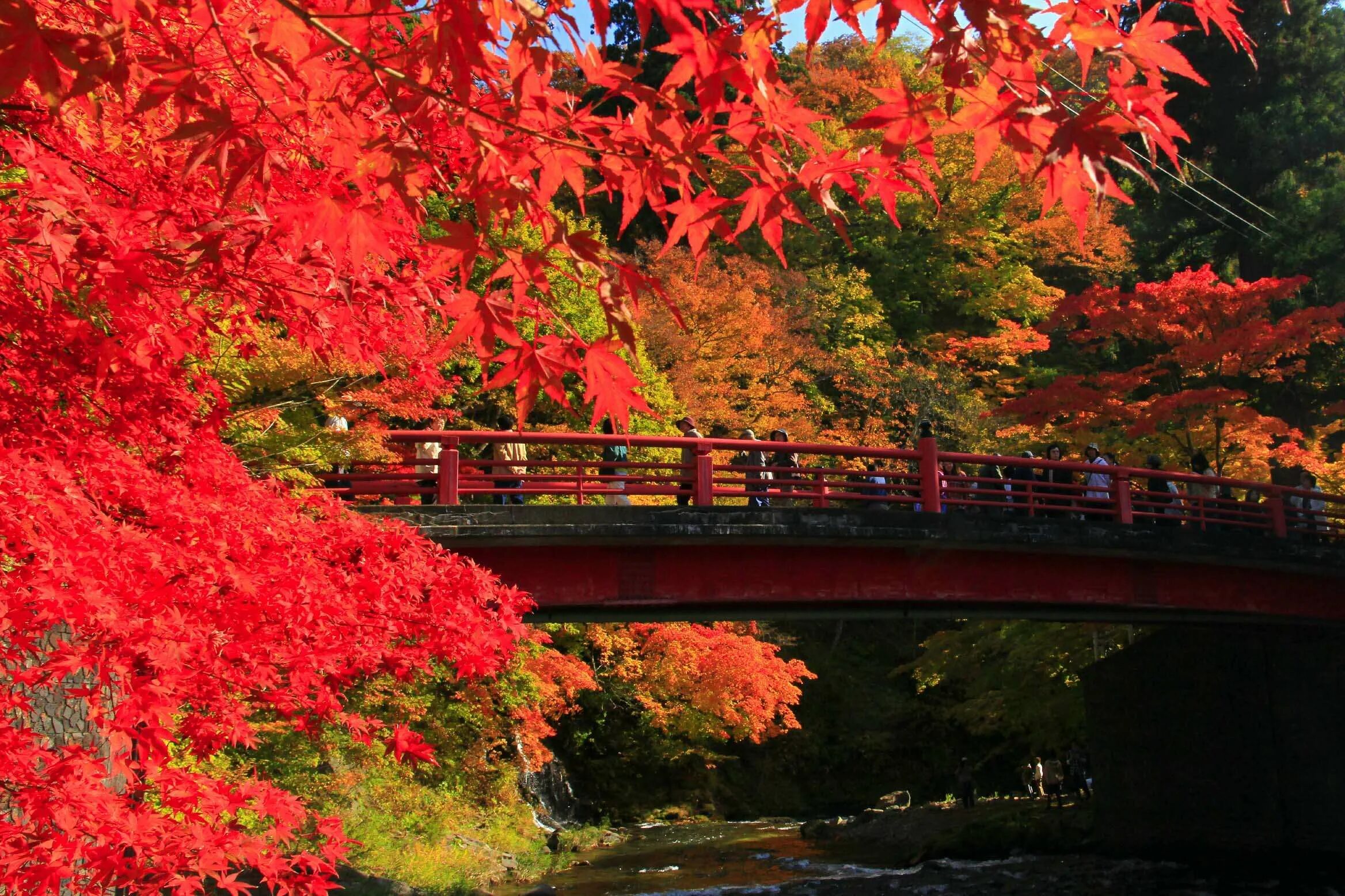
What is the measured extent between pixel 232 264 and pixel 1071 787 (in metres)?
26.0

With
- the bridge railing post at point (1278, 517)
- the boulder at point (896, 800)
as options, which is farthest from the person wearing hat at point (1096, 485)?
the boulder at point (896, 800)

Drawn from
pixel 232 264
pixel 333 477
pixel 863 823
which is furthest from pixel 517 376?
pixel 863 823

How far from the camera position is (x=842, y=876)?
21.1 metres

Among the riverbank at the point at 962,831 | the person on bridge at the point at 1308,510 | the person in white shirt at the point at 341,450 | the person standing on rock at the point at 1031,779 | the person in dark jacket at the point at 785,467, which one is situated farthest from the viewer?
the person standing on rock at the point at 1031,779

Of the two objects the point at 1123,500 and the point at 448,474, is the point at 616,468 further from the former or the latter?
the point at 1123,500

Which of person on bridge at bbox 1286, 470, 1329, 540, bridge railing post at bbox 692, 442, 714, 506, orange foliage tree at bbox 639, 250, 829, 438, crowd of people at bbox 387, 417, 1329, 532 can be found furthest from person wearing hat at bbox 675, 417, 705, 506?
orange foliage tree at bbox 639, 250, 829, 438

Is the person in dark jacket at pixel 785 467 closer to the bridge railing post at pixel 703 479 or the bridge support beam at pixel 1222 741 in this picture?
the bridge railing post at pixel 703 479

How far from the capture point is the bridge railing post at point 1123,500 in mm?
15023

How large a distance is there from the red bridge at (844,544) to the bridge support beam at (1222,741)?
1632 mm

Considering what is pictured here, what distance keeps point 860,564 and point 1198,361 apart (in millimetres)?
10189

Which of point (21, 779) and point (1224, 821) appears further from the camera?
point (1224, 821)

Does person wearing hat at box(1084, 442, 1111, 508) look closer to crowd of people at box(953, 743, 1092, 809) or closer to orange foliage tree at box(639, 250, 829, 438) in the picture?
crowd of people at box(953, 743, 1092, 809)

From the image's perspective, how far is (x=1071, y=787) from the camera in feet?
87.7

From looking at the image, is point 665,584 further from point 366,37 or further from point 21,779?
point 366,37
